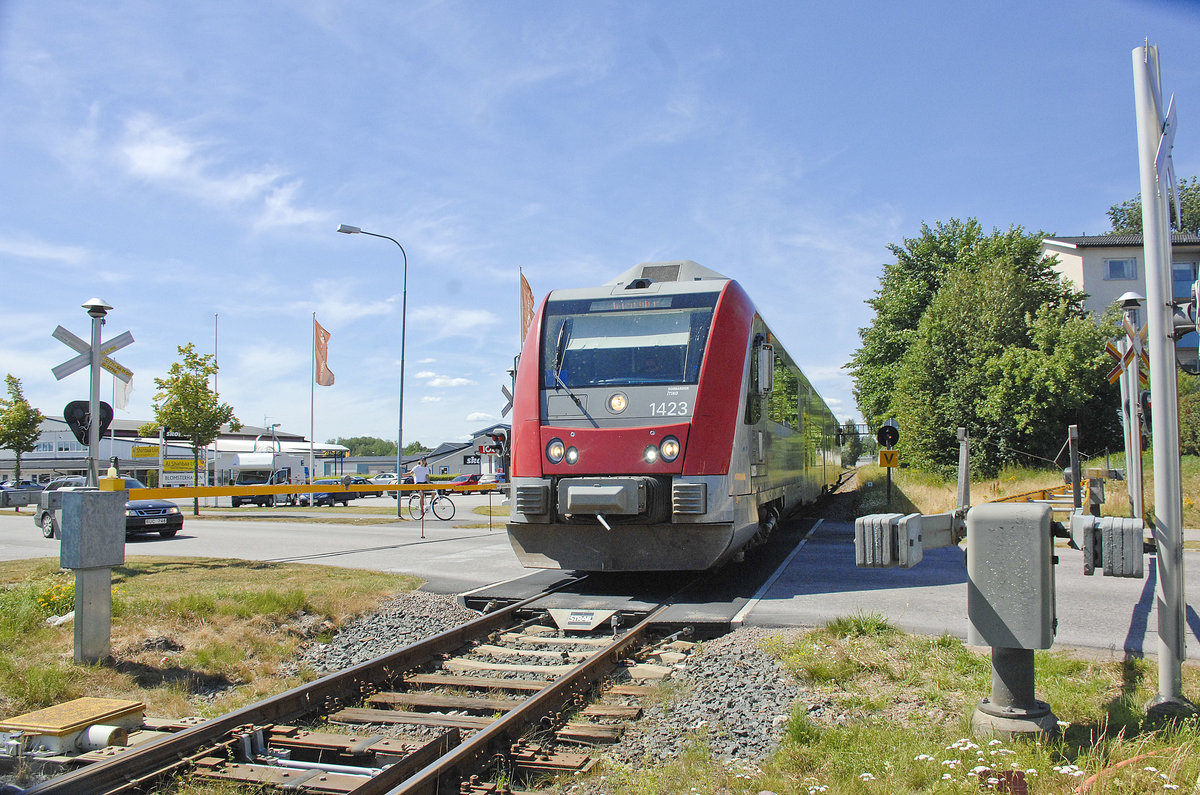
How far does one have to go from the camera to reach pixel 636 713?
519 cm

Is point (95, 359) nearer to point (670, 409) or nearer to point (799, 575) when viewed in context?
point (670, 409)

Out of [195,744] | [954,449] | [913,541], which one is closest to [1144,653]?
[913,541]

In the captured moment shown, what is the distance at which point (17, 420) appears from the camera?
41.0 meters

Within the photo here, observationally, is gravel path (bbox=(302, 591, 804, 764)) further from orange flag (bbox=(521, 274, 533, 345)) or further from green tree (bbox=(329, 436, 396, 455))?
green tree (bbox=(329, 436, 396, 455))

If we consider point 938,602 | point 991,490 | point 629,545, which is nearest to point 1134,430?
point 938,602

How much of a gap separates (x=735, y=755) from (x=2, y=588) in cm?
834

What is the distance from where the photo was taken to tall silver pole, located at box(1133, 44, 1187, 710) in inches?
177

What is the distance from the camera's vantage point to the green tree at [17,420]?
4084 centimetres

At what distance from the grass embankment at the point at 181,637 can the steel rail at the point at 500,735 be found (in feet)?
6.78

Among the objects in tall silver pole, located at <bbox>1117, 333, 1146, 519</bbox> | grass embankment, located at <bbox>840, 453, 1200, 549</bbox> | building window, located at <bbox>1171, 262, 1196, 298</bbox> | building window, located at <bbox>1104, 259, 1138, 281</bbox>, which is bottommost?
grass embankment, located at <bbox>840, 453, 1200, 549</bbox>

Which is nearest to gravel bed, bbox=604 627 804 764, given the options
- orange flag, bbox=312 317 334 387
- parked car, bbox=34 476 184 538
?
parked car, bbox=34 476 184 538

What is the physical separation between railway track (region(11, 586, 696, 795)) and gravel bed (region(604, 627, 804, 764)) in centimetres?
20

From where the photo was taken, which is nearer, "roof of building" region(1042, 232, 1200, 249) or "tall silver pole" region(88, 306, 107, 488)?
"tall silver pole" region(88, 306, 107, 488)

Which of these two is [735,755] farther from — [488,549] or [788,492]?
[488,549]
